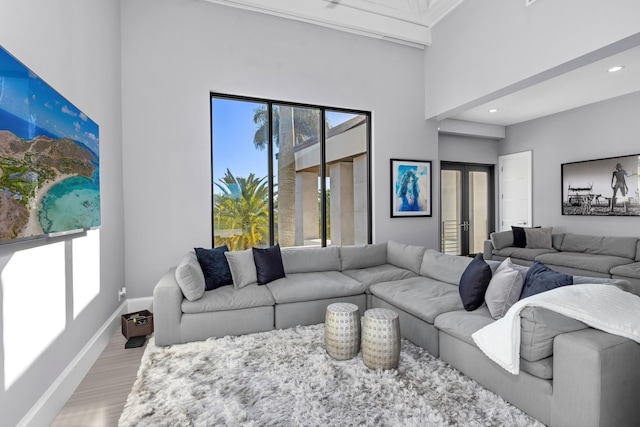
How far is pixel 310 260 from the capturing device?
160 inches

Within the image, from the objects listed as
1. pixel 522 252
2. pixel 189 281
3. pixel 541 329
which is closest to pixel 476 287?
pixel 541 329

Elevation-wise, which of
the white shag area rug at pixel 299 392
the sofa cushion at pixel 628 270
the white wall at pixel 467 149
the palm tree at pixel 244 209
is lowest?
the white shag area rug at pixel 299 392

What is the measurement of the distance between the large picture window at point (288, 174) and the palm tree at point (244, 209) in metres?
0.01

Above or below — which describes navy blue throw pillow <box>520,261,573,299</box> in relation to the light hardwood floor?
above

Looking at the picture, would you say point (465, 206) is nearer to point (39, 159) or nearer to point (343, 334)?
point (343, 334)

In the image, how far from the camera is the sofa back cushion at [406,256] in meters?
3.93

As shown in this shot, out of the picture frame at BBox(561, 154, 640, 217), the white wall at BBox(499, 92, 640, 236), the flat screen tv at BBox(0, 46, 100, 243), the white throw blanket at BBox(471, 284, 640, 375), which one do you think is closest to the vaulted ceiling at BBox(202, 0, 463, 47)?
the flat screen tv at BBox(0, 46, 100, 243)

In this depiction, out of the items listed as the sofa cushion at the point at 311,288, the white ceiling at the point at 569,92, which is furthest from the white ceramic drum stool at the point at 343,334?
the white ceiling at the point at 569,92

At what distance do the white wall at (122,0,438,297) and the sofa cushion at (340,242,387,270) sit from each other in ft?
5.69

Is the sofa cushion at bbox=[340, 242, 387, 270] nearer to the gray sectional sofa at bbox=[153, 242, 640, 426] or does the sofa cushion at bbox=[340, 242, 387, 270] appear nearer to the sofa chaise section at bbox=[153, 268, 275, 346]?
the gray sectional sofa at bbox=[153, 242, 640, 426]

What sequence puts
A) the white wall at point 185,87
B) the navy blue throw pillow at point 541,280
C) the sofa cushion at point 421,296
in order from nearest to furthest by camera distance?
the navy blue throw pillow at point 541,280 → the sofa cushion at point 421,296 → the white wall at point 185,87

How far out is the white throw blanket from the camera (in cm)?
176

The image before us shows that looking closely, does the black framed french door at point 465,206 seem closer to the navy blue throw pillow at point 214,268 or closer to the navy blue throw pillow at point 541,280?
the navy blue throw pillow at point 541,280

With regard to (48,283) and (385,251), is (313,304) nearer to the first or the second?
(385,251)
